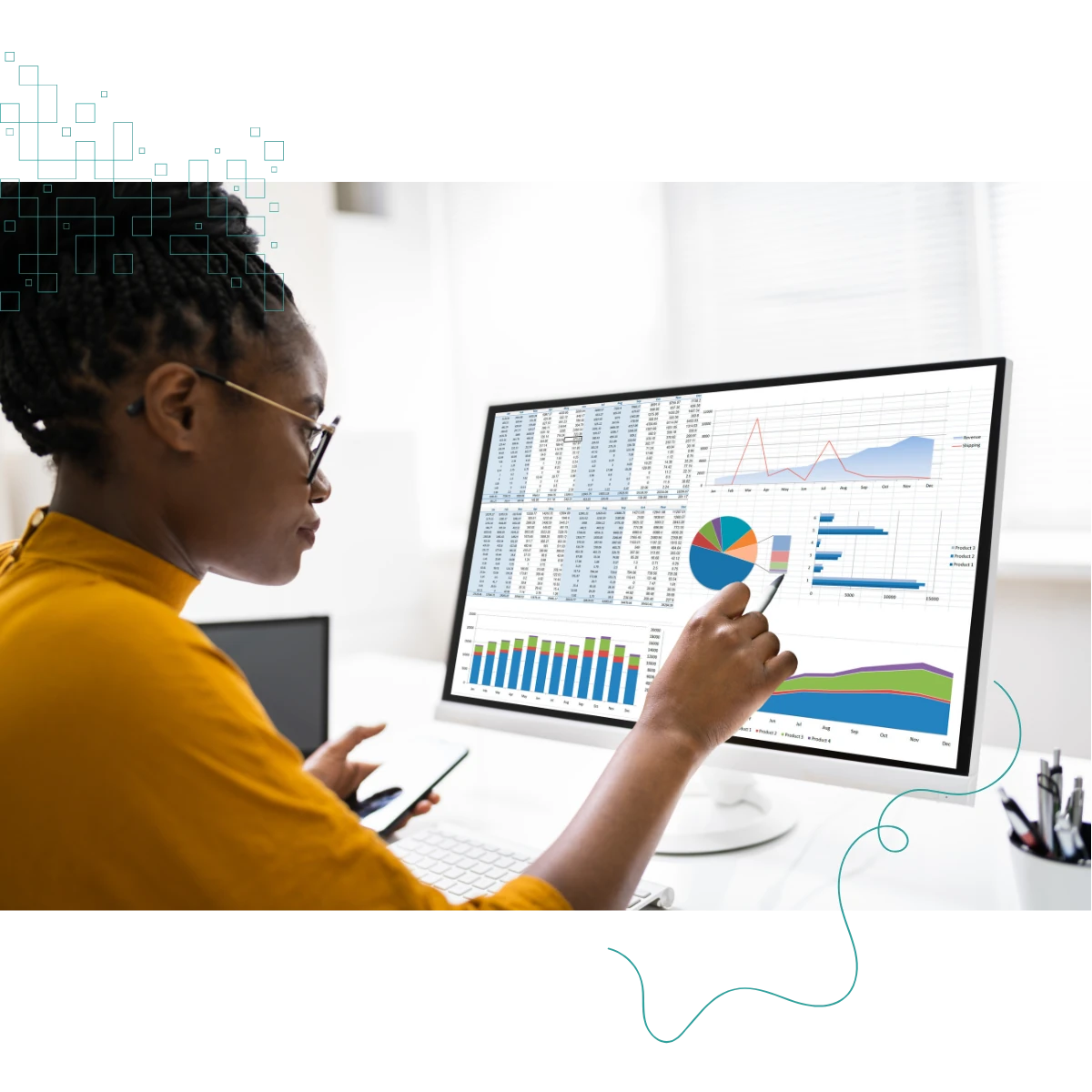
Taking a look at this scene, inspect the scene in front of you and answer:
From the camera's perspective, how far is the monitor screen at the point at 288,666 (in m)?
1.16

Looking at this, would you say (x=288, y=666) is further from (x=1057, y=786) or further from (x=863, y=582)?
(x=1057, y=786)

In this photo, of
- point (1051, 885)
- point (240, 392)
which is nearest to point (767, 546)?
point (1051, 885)

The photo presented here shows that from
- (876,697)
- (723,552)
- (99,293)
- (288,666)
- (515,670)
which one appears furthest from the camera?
(288,666)

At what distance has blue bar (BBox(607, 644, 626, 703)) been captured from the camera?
2.90ft

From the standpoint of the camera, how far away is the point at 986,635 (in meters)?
0.72

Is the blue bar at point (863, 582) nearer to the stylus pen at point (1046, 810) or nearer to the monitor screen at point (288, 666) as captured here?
the stylus pen at point (1046, 810)

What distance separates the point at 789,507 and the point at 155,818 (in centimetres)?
61

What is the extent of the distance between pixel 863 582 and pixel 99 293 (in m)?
0.64

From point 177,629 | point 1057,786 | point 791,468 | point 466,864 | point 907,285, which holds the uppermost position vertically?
point 907,285

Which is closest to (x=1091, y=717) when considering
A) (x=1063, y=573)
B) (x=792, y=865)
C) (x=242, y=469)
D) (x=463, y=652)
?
(x=1063, y=573)

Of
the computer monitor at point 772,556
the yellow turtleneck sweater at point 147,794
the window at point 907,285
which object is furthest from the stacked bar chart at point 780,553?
the window at point 907,285

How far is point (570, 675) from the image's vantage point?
3.01 feet

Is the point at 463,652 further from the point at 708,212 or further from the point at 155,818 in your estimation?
the point at 708,212

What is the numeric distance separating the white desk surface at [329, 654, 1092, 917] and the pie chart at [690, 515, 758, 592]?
0.87ft
